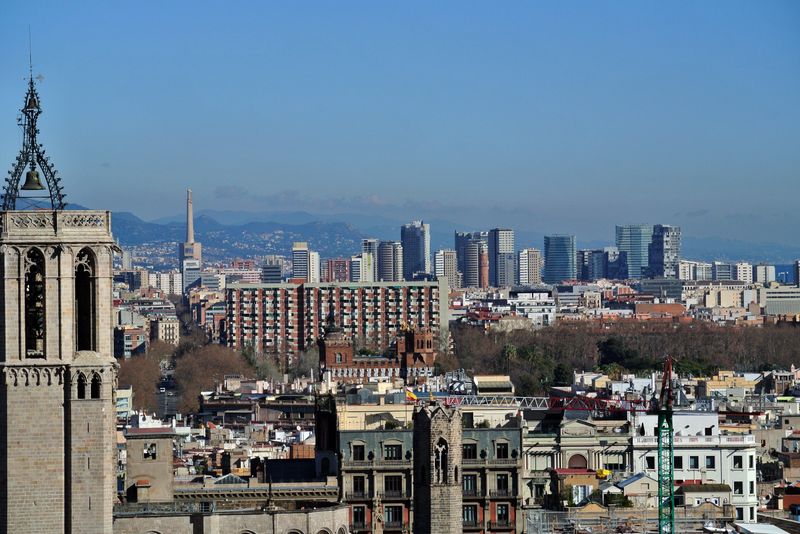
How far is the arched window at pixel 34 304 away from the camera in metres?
47.3

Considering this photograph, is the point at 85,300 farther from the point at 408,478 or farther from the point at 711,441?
the point at 711,441

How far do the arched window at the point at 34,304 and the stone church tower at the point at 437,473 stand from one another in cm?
Answer: 863

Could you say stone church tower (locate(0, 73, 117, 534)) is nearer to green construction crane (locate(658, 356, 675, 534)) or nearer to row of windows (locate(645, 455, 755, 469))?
green construction crane (locate(658, 356, 675, 534))

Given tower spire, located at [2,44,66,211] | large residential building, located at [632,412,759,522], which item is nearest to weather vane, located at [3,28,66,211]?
tower spire, located at [2,44,66,211]

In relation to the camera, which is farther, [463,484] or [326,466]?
[326,466]

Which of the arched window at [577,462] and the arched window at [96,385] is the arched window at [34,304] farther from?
the arched window at [577,462]

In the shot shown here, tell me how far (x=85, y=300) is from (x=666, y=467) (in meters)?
30.6

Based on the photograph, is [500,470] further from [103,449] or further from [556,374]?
[556,374]

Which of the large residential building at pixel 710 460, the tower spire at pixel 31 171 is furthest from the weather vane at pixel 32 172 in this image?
the large residential building at pixel 710 460

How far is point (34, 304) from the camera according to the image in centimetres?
4747

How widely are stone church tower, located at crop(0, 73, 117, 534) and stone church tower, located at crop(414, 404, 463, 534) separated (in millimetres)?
6864

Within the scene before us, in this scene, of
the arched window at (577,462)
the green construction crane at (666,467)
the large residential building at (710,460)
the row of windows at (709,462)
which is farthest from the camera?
the arched window at (577,462)

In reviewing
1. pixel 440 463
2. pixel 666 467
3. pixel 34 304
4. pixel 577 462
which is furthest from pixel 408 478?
pixel 34 304

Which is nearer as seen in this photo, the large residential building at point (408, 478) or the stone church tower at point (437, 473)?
the stone church tower at point (437, 473)
